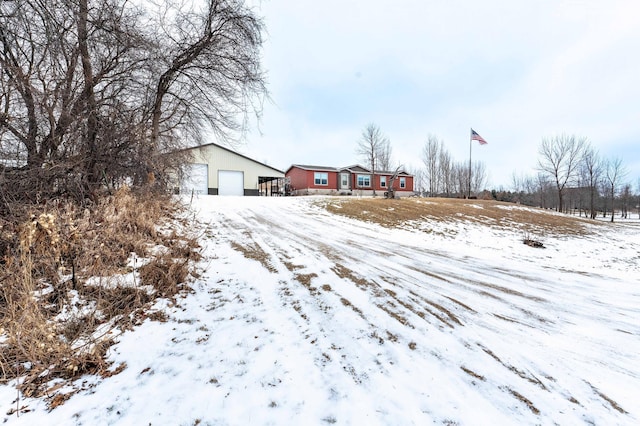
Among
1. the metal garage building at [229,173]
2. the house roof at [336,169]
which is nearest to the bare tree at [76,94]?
the metal garage building at [229,173]

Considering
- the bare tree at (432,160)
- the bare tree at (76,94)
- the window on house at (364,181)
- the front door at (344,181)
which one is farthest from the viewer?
the bare tree at (432,160)

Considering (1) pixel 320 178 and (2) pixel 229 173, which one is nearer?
(2) pixel 229 173

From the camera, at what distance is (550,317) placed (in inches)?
125

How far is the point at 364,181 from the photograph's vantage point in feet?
104

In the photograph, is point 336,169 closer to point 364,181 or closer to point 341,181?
point 341,181

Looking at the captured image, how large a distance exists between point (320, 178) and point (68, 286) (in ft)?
87.4

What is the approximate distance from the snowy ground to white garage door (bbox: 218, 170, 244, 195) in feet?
65.9

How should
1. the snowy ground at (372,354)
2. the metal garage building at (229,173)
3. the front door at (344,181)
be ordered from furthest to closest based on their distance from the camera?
the front door at (344,181) → the metal garage building at (229,173) → the snowy ground at (372,354)

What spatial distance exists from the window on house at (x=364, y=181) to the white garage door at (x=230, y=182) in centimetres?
1440

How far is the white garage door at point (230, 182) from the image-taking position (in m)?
23.1

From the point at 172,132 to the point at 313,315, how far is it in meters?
8.87

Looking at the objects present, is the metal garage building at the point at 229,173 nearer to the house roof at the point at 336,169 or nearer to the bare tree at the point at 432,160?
the house roof at the point at 336,169

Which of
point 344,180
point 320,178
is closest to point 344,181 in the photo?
point 344,180

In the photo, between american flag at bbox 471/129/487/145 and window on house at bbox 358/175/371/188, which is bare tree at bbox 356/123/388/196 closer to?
window on house at bbox 358/175/371/188
